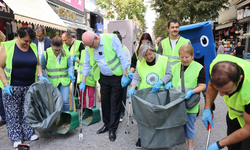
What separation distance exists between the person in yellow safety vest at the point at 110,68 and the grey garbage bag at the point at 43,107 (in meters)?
0.71

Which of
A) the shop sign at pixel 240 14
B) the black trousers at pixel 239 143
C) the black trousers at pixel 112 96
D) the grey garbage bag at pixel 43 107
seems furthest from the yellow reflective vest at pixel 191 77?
the shop sign at pixel 240 14

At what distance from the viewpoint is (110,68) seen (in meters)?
3.06

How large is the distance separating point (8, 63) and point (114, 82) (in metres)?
1.66

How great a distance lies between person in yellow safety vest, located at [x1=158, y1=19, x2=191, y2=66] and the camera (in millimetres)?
3348

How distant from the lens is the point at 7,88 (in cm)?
274

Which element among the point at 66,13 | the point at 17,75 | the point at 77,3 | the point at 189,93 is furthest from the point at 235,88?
the point at 77,3

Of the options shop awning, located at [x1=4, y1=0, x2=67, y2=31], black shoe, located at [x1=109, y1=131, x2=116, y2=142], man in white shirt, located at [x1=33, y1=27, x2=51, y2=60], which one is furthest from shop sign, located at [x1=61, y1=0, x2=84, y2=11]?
black shoe, located at [x1=109, y1=131, x2=116, y2=142]

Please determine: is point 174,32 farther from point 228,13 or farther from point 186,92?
point 228,13

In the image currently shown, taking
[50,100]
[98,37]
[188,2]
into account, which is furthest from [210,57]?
[188,2]

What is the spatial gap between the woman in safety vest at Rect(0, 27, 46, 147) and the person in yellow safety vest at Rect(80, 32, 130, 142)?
35.0 inches

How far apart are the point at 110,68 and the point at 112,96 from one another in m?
0.52

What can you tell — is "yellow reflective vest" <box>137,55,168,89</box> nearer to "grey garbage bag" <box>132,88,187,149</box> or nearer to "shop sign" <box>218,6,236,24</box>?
"grey garbage bag" <box>132,88,187,149</box>

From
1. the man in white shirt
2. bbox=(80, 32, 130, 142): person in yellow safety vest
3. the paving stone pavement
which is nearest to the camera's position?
the paving stone pavement

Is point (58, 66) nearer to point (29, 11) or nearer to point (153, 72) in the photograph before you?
point (153, 72)
